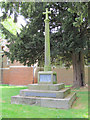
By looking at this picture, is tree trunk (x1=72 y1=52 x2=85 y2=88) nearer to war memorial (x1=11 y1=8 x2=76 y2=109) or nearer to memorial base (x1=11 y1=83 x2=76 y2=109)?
war memorial (x1=11 y1=8 x2=76 y2=109)

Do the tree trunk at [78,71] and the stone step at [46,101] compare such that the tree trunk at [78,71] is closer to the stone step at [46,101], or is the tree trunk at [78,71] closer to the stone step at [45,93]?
the stone step at [45,93]

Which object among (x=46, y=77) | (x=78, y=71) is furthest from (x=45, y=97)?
(x=78, y=71)

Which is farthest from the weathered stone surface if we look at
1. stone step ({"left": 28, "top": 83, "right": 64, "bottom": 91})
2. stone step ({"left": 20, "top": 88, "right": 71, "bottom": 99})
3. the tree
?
the tree

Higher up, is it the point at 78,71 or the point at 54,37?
the point at 54,37

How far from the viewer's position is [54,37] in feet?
39.5

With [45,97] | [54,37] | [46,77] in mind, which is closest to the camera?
[45,97]

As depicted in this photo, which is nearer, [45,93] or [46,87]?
[45,93]

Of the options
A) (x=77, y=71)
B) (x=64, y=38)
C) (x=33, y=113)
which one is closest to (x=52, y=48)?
(x=64, y=38)

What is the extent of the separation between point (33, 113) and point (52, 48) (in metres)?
7.71

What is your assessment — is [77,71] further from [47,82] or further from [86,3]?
[86,3]

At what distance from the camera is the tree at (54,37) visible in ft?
36.9

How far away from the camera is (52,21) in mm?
13414

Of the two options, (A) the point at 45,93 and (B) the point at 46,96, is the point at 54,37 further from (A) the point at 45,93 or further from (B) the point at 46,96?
(B) the point at 46,96

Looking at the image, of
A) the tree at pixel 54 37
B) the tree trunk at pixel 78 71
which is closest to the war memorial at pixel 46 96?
the tree at pixel 54 37
